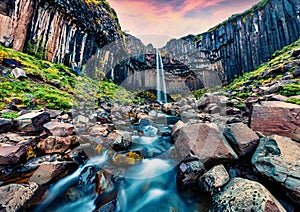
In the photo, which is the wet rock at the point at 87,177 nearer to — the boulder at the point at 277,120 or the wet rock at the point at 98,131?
the wet rock at the point at 98,131

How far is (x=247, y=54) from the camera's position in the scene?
22.1 meters

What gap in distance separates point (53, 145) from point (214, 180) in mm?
3435

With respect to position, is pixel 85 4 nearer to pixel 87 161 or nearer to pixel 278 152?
pixel 87 161

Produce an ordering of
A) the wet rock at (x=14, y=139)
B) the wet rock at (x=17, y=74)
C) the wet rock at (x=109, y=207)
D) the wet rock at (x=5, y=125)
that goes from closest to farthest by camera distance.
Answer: the wet rock at (x=109, y=207)
the wet rock at (x=14, y=139)
the wet rock at (x=5, y=125)
the wet rock at (x=17, y=74)

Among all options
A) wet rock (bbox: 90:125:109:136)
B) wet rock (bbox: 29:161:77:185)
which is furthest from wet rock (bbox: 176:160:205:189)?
wet rock (bbox: 90:125:109:136)

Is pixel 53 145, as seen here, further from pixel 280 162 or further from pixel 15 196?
pixel 280 162

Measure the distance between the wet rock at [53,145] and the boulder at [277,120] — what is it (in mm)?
4409

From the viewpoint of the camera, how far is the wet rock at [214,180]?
2.00 meters

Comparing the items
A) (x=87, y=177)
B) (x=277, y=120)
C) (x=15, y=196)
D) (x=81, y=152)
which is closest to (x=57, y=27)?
(x=81, y=152)

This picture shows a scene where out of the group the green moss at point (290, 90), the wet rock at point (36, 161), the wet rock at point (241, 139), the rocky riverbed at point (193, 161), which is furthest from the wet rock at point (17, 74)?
the green moss at point (290, 90)

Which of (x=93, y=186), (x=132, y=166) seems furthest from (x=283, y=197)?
(x=93, y=186)

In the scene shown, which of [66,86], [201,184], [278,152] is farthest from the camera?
[66,86]

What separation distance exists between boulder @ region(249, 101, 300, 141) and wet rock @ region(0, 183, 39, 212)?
169 inches

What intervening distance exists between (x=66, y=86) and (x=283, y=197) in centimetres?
1066
